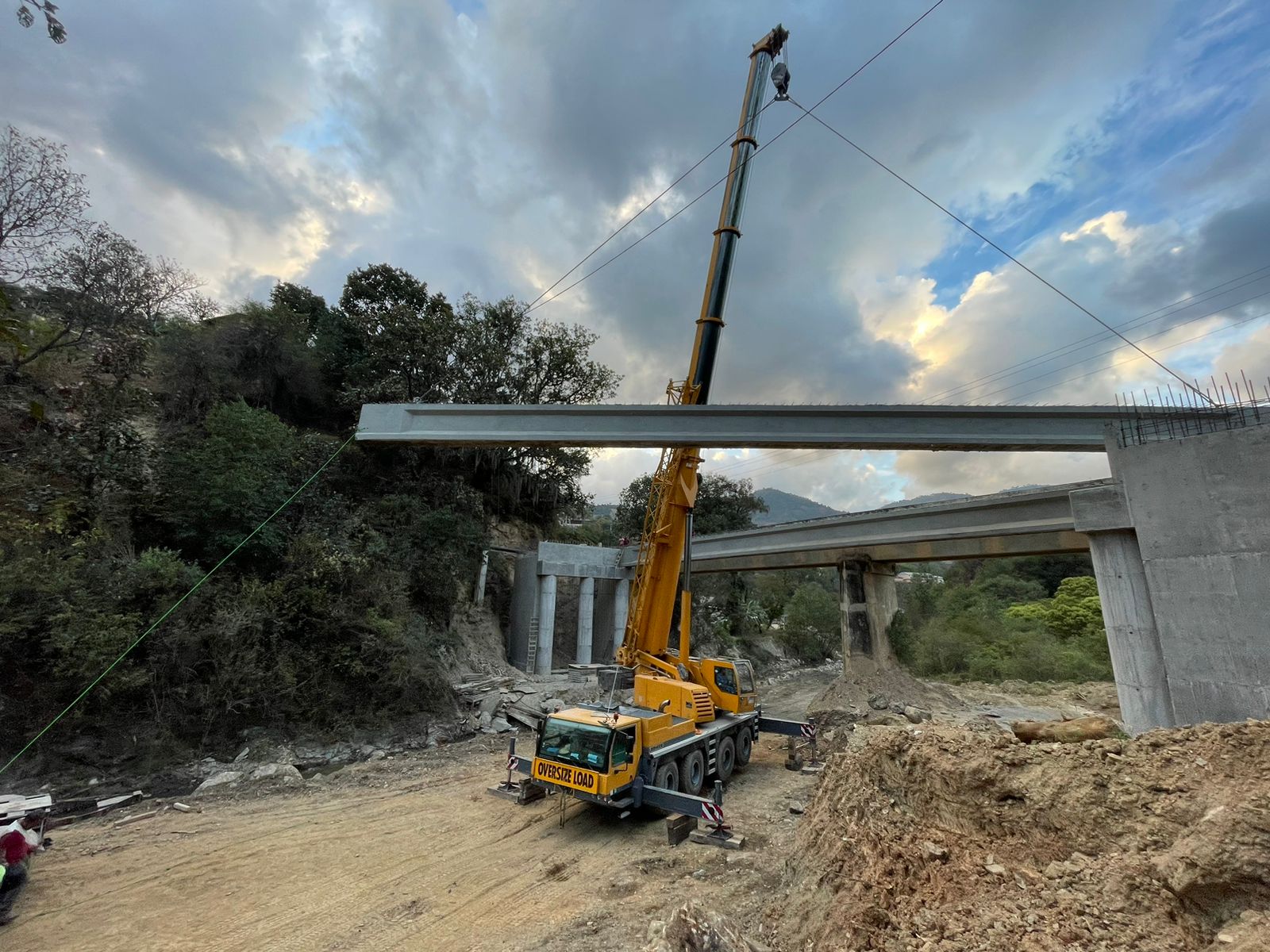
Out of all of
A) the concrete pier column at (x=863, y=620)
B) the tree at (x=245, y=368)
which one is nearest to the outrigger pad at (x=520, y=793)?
the tree at (x=245, y=368)

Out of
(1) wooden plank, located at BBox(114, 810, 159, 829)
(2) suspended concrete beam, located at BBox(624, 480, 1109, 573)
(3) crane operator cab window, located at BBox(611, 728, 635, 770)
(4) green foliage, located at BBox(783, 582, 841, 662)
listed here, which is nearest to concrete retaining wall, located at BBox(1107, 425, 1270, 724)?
(2) suspended concrete beam, located at BBox(624, 480, 1109, 573)

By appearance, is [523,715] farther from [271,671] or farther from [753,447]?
[753,447]

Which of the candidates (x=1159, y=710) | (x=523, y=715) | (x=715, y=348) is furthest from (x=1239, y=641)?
(x=523, y=715)

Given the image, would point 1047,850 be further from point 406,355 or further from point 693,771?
point 406,355

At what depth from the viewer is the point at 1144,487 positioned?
28.4 ft

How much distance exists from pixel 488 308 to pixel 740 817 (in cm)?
2087

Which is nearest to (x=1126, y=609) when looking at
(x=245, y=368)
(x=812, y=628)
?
(x=245, y=368)

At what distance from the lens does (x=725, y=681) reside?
12055 millimetres

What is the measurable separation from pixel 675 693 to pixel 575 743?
7.62ft

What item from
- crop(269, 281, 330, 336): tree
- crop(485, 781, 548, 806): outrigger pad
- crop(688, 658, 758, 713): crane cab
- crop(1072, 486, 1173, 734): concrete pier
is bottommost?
crop(485, 781, 548, 806): outrigger pad

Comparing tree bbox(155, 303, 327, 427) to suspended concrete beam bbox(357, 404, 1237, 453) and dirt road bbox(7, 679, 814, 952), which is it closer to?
suspended concrete beam bbox(357, 404, 1237, 453)

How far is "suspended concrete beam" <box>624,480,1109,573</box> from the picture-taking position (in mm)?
14969

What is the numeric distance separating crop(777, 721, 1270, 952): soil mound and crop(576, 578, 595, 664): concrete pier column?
19520 mm

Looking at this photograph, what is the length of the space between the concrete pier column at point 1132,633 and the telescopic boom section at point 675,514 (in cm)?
714
